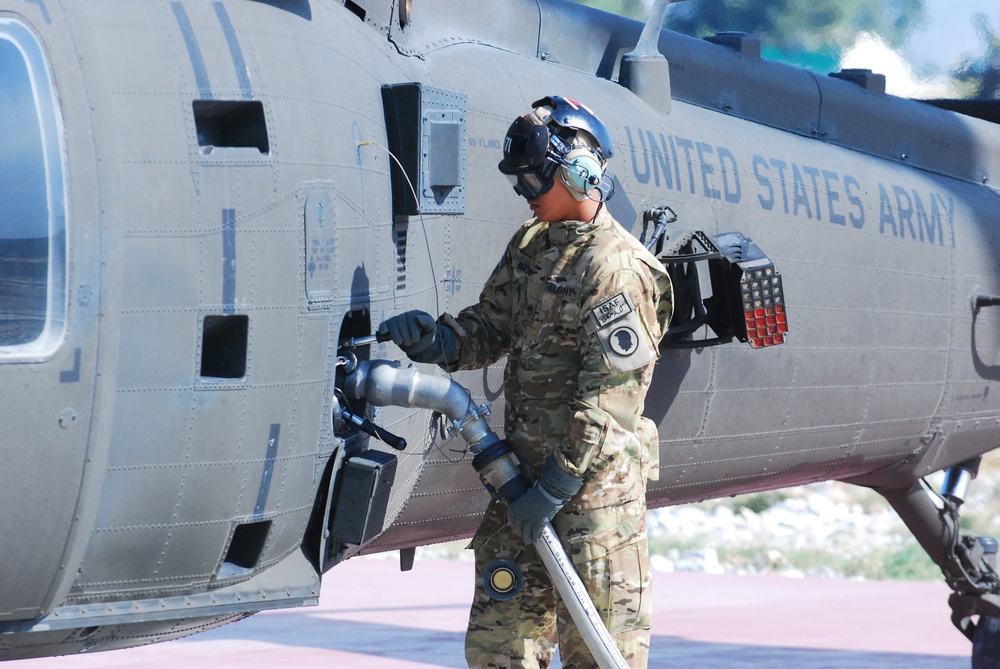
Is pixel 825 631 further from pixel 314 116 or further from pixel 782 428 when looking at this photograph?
pixel 314 116

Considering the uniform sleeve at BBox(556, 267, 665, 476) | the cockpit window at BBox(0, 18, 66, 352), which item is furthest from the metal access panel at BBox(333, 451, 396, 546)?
the cockpit window at BBox(0, 18, 66, 352)

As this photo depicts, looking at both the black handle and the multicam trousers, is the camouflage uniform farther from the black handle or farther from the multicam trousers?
the black handle

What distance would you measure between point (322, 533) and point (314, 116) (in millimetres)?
1146

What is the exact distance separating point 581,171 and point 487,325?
54 centimetres

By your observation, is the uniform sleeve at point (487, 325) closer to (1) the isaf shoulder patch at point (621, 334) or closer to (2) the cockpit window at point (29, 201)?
(1) the isaf shoulder patch at point (621, 334)

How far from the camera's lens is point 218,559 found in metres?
3.44

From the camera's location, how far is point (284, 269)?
11.2ft

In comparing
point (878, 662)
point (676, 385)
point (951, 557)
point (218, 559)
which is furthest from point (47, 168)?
point (878, 662)

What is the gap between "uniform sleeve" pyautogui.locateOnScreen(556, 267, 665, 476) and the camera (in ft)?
11.8

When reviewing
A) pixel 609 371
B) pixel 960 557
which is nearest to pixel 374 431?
pixel 609 371

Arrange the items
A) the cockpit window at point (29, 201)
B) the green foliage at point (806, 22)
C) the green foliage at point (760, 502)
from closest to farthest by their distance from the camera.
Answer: the cockpit window at point (29, 201), the green foliage at point (806, 22), the green foliage at point (760, 502)

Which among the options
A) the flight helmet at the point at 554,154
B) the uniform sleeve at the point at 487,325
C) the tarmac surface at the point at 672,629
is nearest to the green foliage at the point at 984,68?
the tarmac surface at the point at 672,629

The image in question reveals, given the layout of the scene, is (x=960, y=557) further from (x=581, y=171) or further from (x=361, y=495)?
(x=361, y=495)

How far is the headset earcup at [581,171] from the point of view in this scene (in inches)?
148
